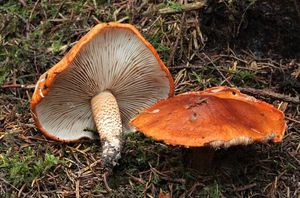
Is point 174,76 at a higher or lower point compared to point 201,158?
higher

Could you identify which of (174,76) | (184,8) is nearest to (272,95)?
(174,76)

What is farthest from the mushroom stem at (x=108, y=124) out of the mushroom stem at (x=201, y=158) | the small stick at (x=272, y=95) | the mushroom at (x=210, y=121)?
the small stick at (x=272, y=95)

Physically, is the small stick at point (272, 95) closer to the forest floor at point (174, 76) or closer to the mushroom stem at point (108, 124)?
the forest floor at point (174, 76)

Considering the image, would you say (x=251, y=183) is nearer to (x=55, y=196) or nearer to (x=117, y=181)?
(x=117, y=181)

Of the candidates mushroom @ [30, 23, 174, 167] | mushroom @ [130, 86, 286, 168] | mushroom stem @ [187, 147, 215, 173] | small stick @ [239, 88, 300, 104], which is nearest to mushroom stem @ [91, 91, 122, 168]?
mushroom @ [30, 23, 174, 167]

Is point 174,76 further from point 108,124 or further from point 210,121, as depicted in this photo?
point 210,121

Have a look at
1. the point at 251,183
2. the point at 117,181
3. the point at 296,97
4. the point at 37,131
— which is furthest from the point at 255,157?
the point at 37,131

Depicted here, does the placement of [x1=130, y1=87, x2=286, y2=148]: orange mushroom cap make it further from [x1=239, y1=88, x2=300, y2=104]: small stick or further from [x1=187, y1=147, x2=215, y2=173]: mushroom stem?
[x1=239, y1=88, x2=300, y2=104]: small stick
